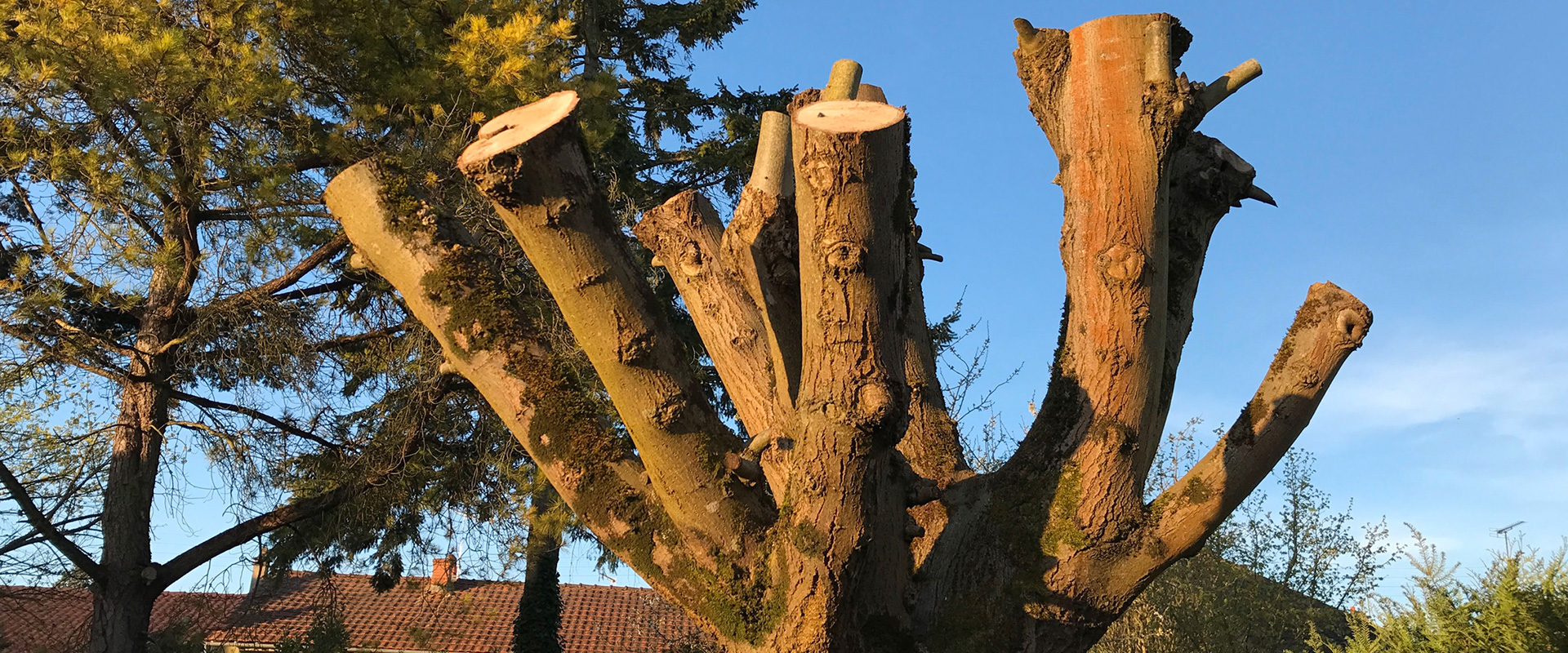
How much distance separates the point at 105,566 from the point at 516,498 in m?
3.32

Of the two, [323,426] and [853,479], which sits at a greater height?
[323,426]

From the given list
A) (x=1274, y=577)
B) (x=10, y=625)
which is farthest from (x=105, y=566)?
(x=1274, y=577)

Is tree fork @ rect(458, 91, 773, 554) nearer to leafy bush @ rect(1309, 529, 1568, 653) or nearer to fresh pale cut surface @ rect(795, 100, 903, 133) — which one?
fresh pale cut surface @ rect(795, 100, 903, 133)

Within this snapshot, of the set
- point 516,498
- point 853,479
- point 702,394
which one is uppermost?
point 516,498

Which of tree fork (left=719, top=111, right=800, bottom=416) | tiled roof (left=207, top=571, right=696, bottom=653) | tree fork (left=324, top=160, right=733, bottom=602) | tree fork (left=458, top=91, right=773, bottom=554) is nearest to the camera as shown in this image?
tree fork (left=458, top=91, right=773, bottom=554)

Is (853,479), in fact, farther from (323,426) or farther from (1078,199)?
(323,426)

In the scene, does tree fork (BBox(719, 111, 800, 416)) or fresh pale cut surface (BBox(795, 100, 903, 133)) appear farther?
tree fork (BBox(719, 111, 800, 416))

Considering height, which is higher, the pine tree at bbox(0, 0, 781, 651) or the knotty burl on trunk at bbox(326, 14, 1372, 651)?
the pine tree at bbox(0, 0, 781, 651)

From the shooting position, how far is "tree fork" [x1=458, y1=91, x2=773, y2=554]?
344cm

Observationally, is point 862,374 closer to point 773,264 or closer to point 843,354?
point 843,354

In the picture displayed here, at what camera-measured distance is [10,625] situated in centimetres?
1611

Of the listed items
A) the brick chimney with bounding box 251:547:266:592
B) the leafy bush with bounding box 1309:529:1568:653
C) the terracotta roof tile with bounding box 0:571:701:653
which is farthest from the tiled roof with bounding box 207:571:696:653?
the leafy bush with bounding box 1309:529:1568:653

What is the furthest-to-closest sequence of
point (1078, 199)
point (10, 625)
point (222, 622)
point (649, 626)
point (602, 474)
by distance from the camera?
point (10, 625) < point (649, 626) < point (222, 622) < point (1078, 199) < point (602, 474)

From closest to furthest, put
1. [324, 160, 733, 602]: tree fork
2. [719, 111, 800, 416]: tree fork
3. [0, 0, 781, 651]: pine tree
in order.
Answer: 1. [324, 160, 733, 602]: tree fork
2. [719, 111, 800, 416]: tree fork
3. [0, 0, 781, 651]: pine tree
